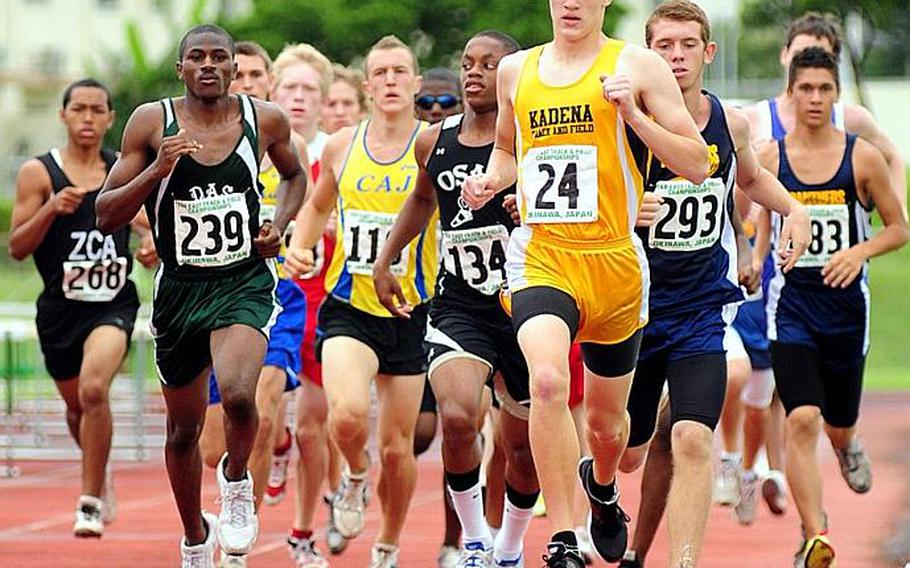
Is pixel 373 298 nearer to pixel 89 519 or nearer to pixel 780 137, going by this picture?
pixel 89 519

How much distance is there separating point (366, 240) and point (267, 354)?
90 centimetres

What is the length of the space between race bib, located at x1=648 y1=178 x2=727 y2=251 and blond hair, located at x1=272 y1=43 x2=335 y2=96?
168 inches

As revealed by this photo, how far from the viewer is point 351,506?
10602 mm

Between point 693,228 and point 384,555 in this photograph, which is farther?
point 384,555

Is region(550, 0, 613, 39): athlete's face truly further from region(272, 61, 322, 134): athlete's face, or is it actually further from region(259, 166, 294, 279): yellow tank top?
region(272, 61, 322, 134): athlete's face

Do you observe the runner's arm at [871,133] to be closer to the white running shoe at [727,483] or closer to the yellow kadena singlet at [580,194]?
the white running shoe at [727,483]

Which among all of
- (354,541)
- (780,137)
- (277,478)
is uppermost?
(780,137)

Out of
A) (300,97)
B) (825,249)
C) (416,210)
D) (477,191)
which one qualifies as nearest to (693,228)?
(477,191)

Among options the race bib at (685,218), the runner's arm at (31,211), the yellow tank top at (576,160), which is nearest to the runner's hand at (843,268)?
the race bib at (685,218)

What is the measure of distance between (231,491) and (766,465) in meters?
5.77

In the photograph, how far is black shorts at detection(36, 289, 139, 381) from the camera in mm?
11961

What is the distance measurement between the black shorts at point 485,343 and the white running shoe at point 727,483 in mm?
3327

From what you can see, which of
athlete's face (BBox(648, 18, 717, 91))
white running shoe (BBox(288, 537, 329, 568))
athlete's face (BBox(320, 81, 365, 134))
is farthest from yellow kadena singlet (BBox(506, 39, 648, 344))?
athlete's face (BBox(320, 81, 365, 134))

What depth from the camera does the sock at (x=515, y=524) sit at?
9.32 meters
